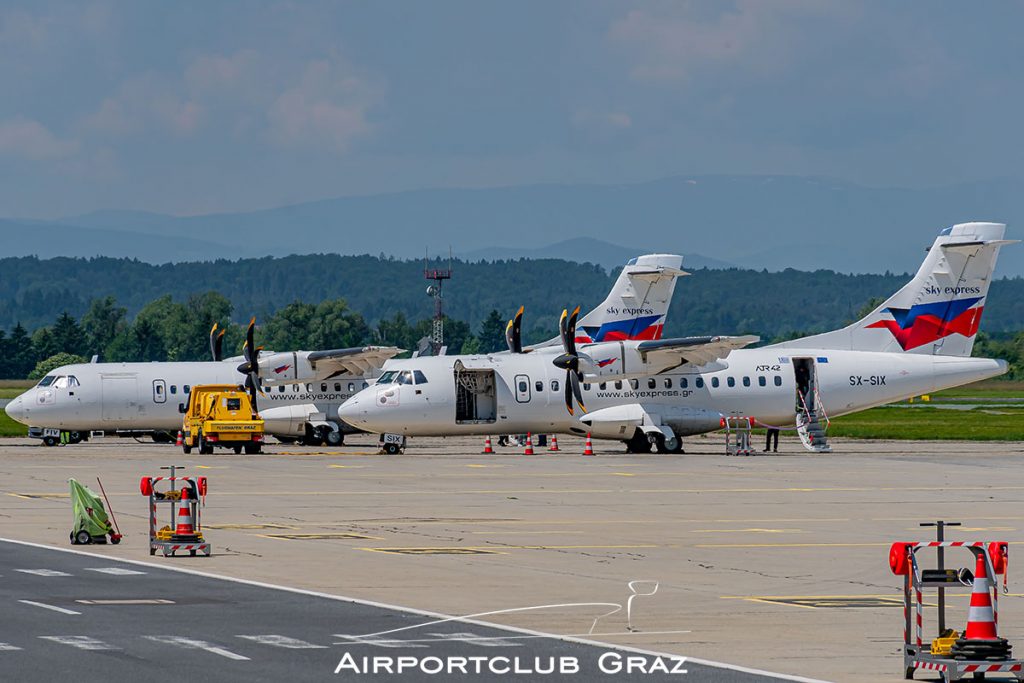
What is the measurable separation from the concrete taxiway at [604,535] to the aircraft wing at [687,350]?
3.34m

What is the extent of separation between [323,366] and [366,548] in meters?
33.5

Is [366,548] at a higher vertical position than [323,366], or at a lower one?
lower

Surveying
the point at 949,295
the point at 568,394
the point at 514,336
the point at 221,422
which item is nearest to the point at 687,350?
the point at 568,394

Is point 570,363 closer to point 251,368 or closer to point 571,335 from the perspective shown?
point 571,335

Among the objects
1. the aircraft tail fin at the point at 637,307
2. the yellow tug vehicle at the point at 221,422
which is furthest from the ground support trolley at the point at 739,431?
the yellow tug vehicle at the point at 221,422

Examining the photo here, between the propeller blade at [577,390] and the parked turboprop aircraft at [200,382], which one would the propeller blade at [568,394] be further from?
the parked turboprop aircraft at [200,382]

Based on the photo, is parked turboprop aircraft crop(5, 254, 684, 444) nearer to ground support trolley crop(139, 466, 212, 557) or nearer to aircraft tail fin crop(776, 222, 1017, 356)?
aircraft tail fin crop(776, 222, 1017, 356)

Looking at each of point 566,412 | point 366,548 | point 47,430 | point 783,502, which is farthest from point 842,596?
point 47,430

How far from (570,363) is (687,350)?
3654 millimetres

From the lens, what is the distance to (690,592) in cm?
1792

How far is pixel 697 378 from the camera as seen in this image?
50.2 meters

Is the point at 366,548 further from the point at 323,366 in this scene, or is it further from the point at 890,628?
the point at 323,366

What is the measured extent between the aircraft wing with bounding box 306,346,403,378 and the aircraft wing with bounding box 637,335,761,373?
10.4m

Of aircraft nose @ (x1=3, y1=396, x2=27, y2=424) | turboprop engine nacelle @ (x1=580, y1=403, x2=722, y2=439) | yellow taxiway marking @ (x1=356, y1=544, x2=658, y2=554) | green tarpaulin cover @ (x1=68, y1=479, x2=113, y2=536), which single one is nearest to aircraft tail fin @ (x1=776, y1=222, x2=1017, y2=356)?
turboprop engine nacelle @ (x1=580, y1=403, x2=722, y2=439)
